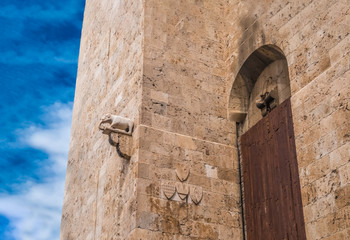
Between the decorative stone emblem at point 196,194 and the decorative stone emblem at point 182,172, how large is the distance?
0.62 feet

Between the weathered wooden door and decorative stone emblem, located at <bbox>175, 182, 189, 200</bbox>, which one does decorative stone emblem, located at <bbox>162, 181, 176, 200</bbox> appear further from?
the weathered wooden door

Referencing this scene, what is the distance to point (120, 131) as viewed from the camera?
801 cm

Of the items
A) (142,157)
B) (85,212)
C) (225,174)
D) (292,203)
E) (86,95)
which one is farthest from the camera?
(86,95)

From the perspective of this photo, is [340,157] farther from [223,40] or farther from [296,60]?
[223,40]

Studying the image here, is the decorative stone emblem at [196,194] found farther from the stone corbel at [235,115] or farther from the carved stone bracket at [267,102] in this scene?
the carved stone bracket at [267,102]

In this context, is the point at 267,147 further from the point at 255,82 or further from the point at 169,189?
the point at 169,189

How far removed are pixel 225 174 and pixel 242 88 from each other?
5.17ft

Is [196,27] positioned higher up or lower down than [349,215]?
higher up

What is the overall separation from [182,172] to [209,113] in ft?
4.12

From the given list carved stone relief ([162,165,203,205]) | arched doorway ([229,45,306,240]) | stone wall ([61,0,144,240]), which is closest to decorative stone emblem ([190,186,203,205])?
carved stone relief ([162,165,203,205])

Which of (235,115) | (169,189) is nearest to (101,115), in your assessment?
(235,115)

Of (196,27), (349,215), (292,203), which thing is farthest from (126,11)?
(349,215)

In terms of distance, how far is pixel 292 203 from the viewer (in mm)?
6953

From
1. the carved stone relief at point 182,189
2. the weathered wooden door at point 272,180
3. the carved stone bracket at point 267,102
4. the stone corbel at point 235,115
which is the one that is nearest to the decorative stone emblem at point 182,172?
the carved stone relief at point 182,189
